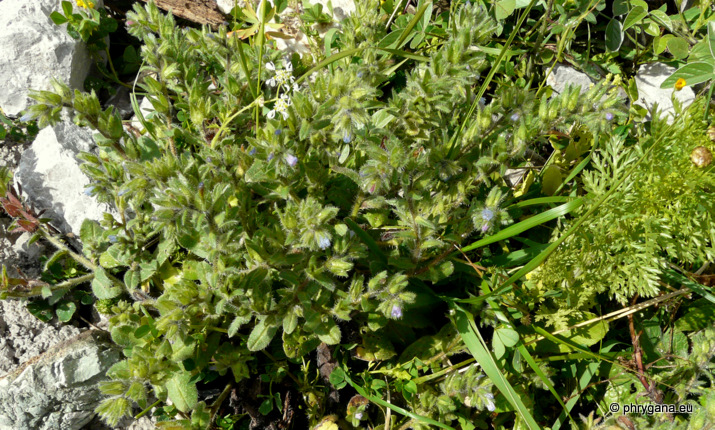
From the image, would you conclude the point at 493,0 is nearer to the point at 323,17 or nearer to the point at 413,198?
the point at 323,17

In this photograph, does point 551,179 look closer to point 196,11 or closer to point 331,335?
point 331,335

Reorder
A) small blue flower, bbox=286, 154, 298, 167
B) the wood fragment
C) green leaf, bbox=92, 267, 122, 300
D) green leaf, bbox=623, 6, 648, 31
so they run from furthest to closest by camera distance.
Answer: the wood fragment
green leaf, bbox=623, 6, 648, 31
green leaf, bbox=92, 267, 122, 300
small blue flower, bbox=286, 154, 298, 167

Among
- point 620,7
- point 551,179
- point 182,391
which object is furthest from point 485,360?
point 620,7

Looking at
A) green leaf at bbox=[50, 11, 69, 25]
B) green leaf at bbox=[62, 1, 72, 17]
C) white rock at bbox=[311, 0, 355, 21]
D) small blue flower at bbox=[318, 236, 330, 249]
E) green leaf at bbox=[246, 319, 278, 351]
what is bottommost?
green leaf at bbox=[246, 319, 278, 351]

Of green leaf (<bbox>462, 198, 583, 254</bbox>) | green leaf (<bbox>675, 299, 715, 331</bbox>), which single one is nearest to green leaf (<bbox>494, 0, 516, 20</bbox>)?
green leaf (<bbox>462, 198, 583, 254</bbox>)

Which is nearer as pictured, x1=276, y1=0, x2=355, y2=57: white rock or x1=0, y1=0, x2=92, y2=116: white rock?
x1=0, y1=0, x2=92, y2=116: white rock

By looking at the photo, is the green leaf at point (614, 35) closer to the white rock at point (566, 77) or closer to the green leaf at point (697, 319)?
the white rock at point (566, 77)

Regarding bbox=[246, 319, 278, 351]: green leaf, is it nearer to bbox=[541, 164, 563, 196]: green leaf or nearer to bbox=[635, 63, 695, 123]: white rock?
bbox=[541, 164, 563, 196]: green leaf
